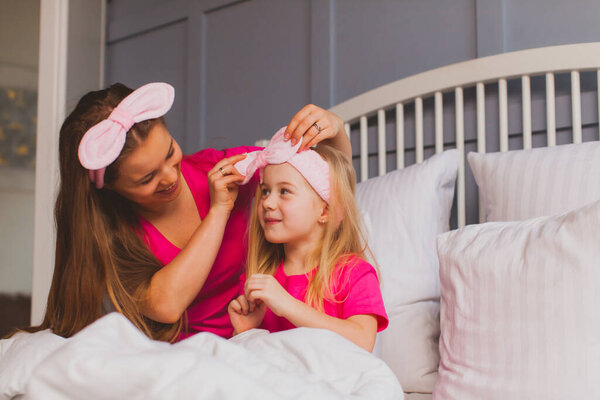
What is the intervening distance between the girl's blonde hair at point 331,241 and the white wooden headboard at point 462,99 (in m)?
0.42

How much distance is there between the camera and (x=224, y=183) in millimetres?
1135

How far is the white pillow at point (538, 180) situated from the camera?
1097mm

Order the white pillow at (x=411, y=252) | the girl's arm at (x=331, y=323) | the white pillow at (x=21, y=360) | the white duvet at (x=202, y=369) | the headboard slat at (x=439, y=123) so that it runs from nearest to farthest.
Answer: the white duvet at (x=202, y=369) → the white pillow at (x=21, y=360) → the girl's arm at (x=331, y=323) → the white pillow at (x=411, y=252) → the headboard slat at (x=439, y=123)

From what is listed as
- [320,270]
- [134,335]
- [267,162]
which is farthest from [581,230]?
[134,335]

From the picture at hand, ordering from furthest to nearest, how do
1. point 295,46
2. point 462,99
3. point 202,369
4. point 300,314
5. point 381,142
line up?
point 295,46, point 381,142, point 462,99, point 300,314, point 202,369

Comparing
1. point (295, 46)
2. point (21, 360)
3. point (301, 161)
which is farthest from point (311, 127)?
point (295, 46)

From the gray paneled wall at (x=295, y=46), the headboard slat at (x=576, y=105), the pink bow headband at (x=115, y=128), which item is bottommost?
the pink bow headband at (x=115, y=128)

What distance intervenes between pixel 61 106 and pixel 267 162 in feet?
4.66

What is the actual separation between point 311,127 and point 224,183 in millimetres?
218

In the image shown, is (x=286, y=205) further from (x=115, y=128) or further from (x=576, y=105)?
(x=576, y=105)

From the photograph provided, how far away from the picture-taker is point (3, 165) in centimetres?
228

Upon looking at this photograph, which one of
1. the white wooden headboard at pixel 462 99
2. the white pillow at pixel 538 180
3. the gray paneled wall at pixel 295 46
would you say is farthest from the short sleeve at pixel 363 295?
the gray paneled wall at pixel 295 46

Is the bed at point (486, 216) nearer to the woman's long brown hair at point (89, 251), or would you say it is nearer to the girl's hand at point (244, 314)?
the girl's hand at point (244, 314)

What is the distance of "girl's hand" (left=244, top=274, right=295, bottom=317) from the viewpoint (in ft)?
3.15
